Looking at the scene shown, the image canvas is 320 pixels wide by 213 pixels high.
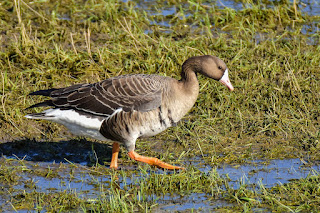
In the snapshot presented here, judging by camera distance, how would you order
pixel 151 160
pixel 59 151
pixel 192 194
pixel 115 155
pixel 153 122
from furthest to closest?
pixel 59 151, pixel 115 155, pixel 151 160, pixel 153 122, pixel 192 194

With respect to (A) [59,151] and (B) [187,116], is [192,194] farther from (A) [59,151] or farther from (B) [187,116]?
(B) [187,116]

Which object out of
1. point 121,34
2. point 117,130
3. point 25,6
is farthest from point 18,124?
point 25,6

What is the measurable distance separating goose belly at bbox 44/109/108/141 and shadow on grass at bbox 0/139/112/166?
298mm

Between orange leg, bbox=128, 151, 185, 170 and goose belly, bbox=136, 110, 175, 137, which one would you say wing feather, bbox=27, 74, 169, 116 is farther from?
orange leg, bbox=128, 151, 185, 170

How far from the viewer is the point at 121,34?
10297mm

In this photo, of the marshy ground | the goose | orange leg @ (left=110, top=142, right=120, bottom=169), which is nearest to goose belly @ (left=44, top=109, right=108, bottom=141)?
the goose

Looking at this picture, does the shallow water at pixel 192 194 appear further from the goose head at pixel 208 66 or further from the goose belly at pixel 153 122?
the goose head at pixel 208 66

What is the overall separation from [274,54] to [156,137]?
2866mm

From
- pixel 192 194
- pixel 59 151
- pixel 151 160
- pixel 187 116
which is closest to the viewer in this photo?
pixel 192 194

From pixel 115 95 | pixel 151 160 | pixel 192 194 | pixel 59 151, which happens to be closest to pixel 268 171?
pixel 192 194

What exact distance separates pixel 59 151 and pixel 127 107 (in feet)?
4.14

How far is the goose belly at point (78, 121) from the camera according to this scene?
283 inches

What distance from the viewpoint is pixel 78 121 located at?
7.17 meters

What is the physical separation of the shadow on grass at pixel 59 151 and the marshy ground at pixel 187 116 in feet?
0.06
